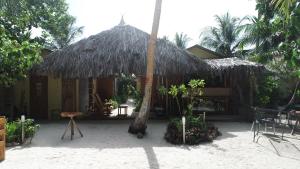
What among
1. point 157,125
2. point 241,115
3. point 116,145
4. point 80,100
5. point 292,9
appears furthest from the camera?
point 80,100

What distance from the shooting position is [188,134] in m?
8.67

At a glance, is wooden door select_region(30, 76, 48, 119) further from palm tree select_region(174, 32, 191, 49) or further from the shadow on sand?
palm tree select_region(174, 32, 191, 49)

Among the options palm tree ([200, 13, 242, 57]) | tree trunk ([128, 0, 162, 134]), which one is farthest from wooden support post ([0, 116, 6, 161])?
palm tree ([200, 13, 242, 57])

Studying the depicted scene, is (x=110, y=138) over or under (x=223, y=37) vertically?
under

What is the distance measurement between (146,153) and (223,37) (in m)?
20.1

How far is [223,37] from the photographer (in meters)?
26.0

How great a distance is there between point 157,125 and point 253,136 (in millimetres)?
3213

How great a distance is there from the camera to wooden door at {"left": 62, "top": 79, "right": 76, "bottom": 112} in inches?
547

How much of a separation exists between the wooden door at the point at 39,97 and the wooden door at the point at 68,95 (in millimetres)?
729

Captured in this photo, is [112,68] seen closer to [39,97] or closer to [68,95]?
[68,95]

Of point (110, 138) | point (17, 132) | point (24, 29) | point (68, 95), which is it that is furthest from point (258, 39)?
point (17, 132)

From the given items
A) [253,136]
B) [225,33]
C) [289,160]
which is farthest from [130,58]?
[225,33]

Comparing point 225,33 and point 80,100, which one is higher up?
point 225,33

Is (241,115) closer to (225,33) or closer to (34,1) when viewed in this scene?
(34,1)
